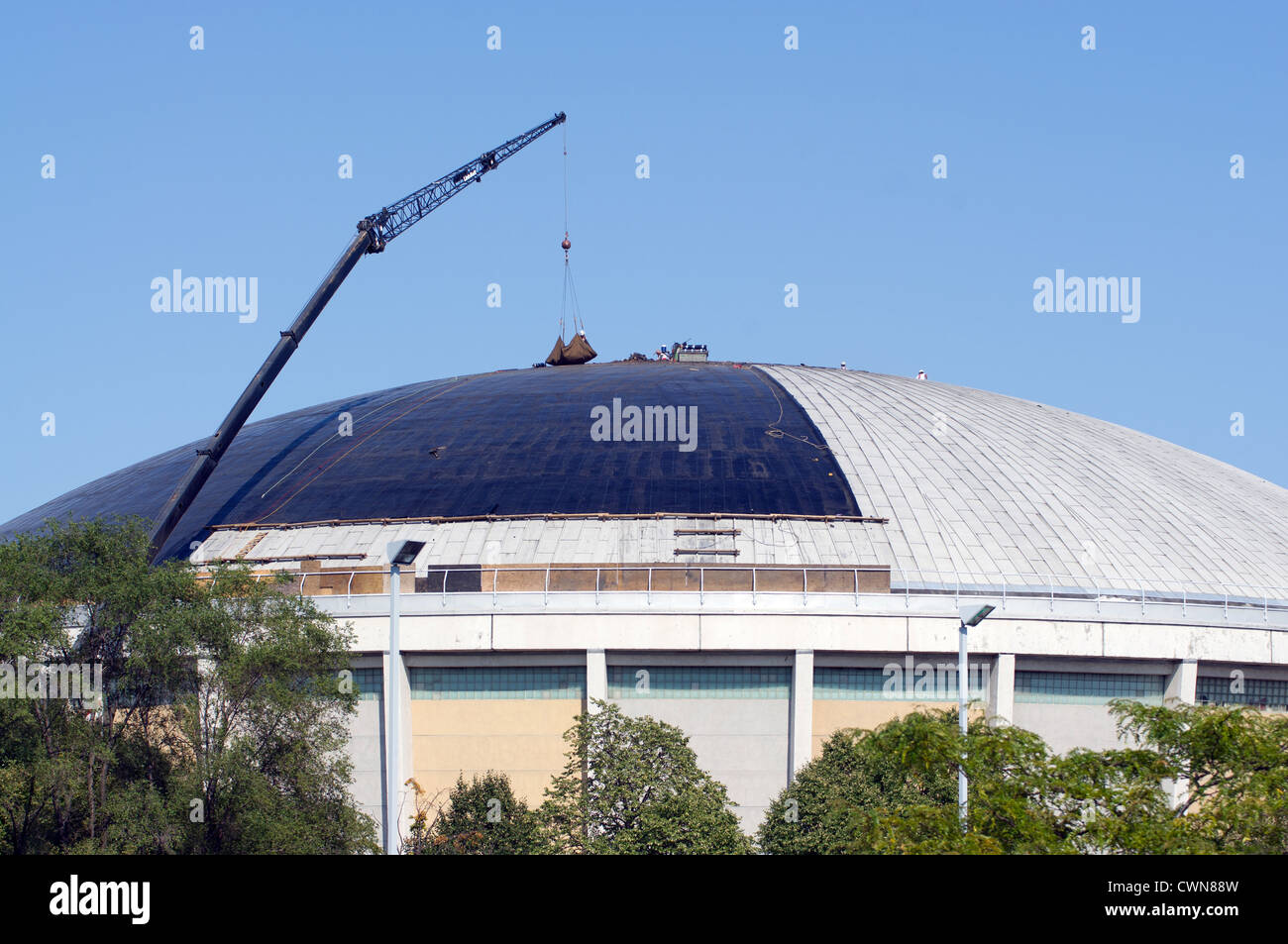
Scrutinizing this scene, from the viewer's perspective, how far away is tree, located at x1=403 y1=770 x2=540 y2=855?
35500mm

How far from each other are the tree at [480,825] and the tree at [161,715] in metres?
2.11

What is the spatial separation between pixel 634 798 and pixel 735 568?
9906mm

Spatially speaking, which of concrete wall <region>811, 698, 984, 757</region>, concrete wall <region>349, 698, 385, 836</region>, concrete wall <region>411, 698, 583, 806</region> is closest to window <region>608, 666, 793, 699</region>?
concrete wall <region>811, 698, 984, 757</region>

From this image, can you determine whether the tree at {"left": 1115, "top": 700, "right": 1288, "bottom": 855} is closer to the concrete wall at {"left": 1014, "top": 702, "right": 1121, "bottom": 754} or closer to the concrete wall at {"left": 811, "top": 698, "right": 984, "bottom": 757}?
the concrete wall at {"left": 811, "top": 698, "right": 984, "bottom": 757}

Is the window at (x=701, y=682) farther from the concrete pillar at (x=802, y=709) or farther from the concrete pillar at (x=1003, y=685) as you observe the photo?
the concrete pillar at (x=1003, y=685)

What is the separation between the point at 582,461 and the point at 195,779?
21044mm

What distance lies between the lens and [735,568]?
43.6m

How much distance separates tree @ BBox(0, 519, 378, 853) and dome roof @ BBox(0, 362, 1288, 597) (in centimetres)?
1408

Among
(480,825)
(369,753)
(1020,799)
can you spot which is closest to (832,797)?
(480,825)
